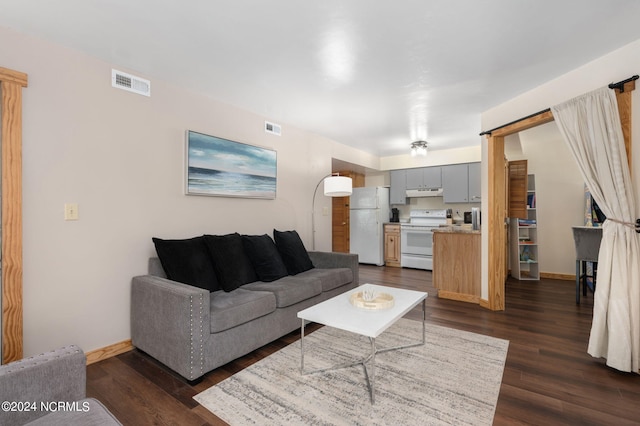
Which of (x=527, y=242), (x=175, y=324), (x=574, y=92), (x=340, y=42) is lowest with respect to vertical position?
(x=175, y=324)

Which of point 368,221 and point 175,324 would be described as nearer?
point 175,324

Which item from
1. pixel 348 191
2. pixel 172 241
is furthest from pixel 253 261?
pixel 348 191

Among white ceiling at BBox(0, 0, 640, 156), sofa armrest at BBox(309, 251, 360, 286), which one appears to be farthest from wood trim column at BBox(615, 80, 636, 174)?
sofa armrest at BBox(309, 251, 360, 286)

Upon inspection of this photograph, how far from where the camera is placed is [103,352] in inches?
93.0

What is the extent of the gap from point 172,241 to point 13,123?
129cm

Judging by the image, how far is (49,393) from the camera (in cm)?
113

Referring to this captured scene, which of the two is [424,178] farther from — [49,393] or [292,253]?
[49,393]

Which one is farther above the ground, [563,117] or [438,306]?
[563,117]

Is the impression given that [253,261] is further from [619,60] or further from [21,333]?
[619,60]

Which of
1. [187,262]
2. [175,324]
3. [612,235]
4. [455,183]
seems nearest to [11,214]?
[187,262]

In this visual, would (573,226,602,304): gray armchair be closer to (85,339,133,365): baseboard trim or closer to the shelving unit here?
the shelving unit

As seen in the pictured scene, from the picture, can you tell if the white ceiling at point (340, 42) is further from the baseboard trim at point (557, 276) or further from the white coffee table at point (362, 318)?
the baseboard trim at point (557, 276)

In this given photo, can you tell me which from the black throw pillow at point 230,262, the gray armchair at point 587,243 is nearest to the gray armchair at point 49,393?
the black throw pillow at point 230,262

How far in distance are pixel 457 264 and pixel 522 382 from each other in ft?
6.78
